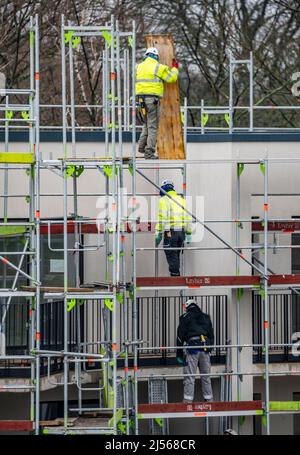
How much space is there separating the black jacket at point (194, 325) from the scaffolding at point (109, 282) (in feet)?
1.10

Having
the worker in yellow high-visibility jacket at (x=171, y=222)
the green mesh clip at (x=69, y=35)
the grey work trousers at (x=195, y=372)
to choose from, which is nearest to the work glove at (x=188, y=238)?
the worker in yellow high-visibility jacket at (x=171, y=222)

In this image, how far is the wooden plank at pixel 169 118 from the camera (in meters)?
27.0

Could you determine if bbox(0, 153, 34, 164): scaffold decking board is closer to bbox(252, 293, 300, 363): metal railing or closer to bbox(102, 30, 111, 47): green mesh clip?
bbox(102, 30, 111, 47): green mesh clip

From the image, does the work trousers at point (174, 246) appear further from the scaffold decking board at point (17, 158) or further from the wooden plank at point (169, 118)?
the scaffold decking board at point (17, 158)

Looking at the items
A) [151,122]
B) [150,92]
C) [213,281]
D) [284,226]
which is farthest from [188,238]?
[150,92]

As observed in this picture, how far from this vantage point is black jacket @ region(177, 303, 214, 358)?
26.9m

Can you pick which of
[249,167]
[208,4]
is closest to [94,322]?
[249,167]

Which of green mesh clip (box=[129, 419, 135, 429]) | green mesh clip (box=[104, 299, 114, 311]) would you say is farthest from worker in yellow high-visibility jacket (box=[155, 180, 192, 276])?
green mesh clip (box=[129, 419, 135, 429])

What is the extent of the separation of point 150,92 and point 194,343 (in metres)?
4.13

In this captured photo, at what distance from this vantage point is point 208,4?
45406 millimetres
